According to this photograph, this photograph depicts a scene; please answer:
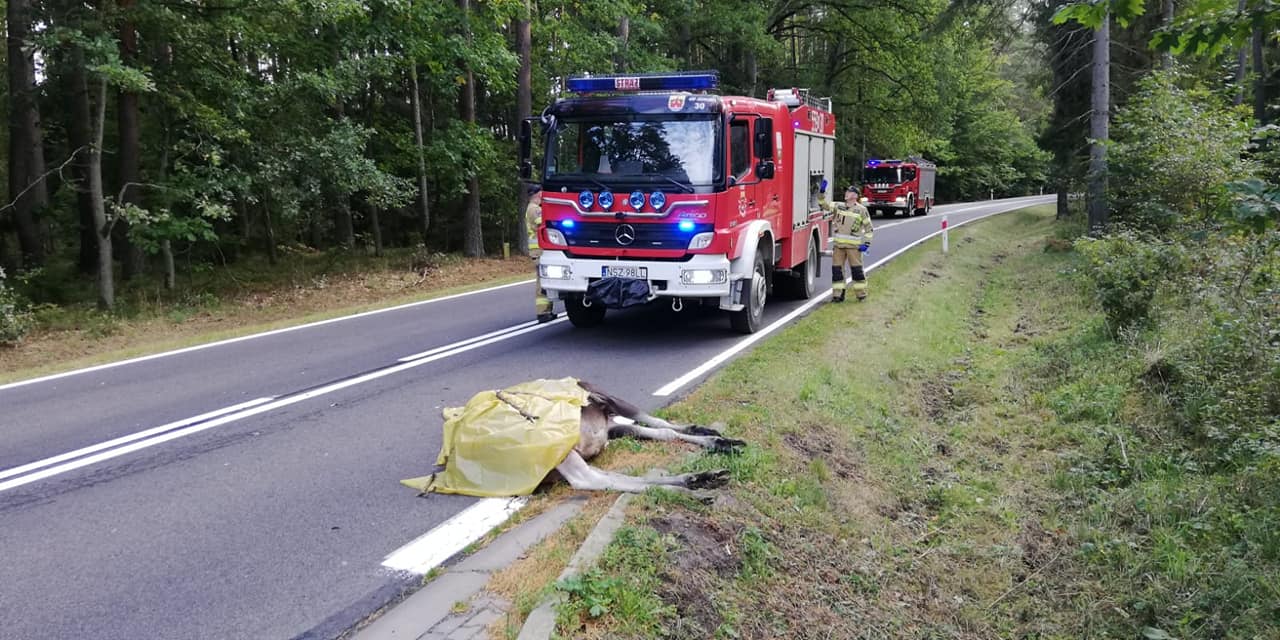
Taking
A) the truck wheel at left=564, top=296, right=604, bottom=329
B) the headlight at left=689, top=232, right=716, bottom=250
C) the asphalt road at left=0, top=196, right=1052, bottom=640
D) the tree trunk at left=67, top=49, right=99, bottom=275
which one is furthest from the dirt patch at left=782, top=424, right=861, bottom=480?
the tree trunk at left=67, top=49, right=99, bottom=275

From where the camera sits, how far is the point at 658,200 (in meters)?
9.15

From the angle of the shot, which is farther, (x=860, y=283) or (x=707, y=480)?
(x=860, y=283)

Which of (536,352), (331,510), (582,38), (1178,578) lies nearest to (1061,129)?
(582,38)

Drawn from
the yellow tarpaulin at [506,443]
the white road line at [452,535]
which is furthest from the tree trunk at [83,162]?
the white road line at [452,535]

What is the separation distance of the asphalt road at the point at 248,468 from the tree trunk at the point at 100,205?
18.9 ft

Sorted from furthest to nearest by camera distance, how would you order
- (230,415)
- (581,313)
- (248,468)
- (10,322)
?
(10,322) < (581,313) < (230,415) < (248,468)

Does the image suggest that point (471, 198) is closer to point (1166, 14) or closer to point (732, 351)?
point (732, 351)

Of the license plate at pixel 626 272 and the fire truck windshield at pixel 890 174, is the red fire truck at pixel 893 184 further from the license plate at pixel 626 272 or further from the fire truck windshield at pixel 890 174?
the license plate at pixel 626 272

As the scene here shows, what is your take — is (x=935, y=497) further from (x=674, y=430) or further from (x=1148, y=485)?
(x=674, y=430)

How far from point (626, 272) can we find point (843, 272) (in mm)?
5144

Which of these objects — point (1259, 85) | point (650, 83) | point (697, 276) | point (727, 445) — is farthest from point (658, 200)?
point (1259, 85)

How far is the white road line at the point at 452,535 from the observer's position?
427 cm

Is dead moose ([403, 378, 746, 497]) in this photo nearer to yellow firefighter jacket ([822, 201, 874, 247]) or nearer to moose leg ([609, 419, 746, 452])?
moose leg ([609, 419, 746, 452])

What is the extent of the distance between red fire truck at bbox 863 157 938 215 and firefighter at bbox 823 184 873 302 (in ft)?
87.3
